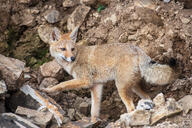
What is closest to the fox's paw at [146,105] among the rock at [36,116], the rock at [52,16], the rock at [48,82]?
the rock at [36,116]

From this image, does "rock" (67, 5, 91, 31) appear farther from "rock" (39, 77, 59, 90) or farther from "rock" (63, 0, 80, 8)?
"rock" (39, 77, 59, 90)

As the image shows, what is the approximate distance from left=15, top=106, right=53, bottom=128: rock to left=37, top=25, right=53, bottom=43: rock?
12.2 feet

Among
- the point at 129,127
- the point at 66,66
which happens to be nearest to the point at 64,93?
the point at 66,66

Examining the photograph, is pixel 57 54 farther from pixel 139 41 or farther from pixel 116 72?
pixel 139 41

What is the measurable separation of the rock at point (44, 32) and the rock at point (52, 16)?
0.22 metres

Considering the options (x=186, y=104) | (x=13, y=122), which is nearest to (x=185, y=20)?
(x=186, y=104)

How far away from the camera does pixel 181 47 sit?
341 inches

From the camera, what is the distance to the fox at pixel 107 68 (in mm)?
7398

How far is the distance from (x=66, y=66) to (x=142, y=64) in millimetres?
1868

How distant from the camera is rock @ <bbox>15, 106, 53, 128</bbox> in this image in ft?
22.2

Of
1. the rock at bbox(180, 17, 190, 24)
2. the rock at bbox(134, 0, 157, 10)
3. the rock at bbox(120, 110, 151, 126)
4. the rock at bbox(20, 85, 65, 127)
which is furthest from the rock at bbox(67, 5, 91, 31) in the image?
the rock at bbox(120, 110, 151, 126)

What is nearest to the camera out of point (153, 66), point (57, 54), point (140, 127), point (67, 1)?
point (140, 127)

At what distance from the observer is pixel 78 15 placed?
10047 millimetres

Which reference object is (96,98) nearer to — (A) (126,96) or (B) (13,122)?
(A) (126,96)
